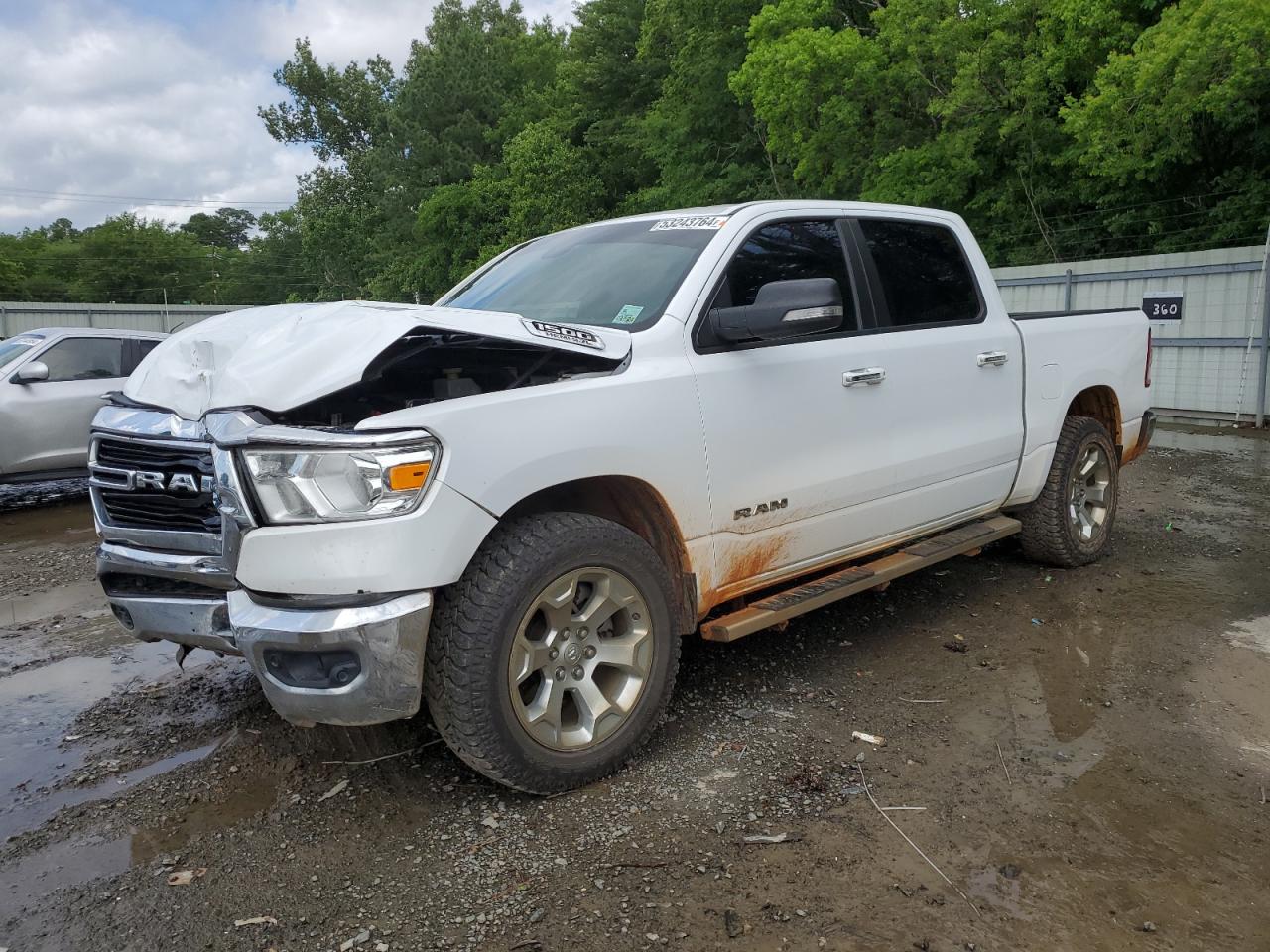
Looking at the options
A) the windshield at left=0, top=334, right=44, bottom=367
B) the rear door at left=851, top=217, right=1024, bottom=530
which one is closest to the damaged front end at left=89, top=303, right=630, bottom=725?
the rear door at left=851, top=217, right=1024, bottom=530

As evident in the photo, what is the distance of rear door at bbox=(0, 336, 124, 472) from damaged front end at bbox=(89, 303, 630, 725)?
6247mm

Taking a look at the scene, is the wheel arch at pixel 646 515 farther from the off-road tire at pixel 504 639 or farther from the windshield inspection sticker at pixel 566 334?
the windshield inspection sticker at pixel 566 334

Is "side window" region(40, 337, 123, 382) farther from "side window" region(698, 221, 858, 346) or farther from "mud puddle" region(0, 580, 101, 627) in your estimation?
"side window" region(698, 221, 858, 346)

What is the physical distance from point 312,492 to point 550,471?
2.36 ft

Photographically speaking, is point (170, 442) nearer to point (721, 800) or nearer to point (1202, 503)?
point (721, 800)

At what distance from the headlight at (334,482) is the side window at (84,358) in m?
7.71

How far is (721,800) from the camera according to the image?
10.4ft

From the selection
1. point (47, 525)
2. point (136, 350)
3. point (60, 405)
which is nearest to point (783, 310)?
point (47, 525)

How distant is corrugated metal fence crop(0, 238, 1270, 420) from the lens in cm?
1241

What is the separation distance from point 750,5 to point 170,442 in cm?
3073

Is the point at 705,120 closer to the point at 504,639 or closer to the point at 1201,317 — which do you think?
the point at 1201,317

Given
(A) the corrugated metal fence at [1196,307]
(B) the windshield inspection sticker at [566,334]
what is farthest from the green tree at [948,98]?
(B) the windshield inspection sticker at [566,334]

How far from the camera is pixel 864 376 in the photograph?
4.06 metres

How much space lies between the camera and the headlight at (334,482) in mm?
2740
